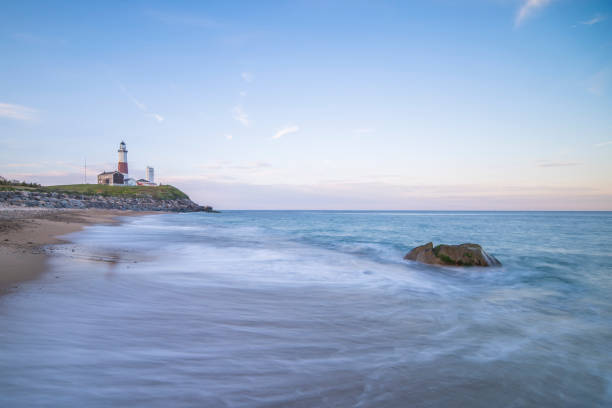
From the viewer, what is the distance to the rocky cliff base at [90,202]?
31858 mm

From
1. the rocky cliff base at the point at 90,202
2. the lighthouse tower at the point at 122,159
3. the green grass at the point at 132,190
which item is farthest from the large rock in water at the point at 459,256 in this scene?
the lighthouse tower at the point at 122,159

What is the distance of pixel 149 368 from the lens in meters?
2.70

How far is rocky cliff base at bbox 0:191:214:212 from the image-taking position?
31.9m

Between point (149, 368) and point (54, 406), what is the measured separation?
2.24 ft

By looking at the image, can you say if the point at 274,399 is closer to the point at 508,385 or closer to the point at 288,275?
the point at 508,385

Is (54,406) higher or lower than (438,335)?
higher

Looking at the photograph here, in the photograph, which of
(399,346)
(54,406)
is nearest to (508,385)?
(399,346)

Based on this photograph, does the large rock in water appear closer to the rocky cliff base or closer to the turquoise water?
the turquoise water

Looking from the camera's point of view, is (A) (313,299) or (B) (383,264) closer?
(A) (313,299)

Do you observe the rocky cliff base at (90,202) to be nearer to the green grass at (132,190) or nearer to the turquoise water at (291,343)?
the green grass at (132,190)

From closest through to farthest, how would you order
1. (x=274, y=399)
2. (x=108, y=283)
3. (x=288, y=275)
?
(x=274, y=399)
(x=108, y=283)
(x=288, y=275)

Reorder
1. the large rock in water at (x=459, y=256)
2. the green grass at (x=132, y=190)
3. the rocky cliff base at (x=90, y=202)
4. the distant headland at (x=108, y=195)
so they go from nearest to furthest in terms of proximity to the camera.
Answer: the large rock in water at (x=459, y=256), the rocky cliff base at (x=90, y=202), the distant headland at (x=108, y=195), the green grass at (x=132, y=190)

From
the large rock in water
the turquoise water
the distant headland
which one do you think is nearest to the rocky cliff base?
the distant headland

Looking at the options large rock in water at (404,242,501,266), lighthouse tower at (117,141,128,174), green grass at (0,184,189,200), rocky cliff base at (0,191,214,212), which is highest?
lighthouse tower at (117,141,128,174)
